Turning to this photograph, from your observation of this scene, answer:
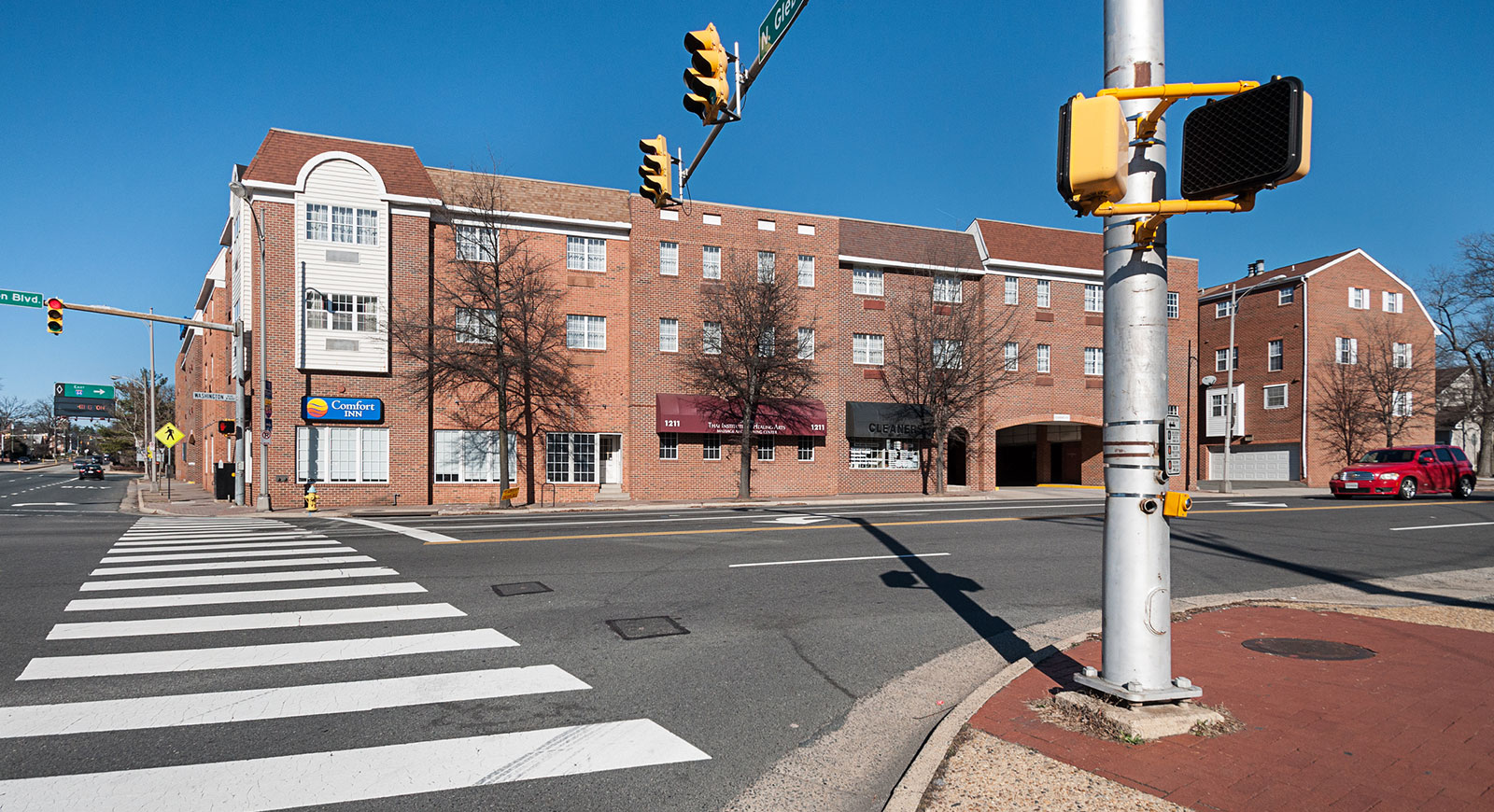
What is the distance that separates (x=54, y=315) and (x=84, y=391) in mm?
111130

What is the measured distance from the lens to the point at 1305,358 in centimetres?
4069

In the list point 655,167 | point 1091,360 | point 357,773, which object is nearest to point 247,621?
point 357,773

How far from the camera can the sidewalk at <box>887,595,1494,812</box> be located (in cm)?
377

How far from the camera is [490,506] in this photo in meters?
25.8

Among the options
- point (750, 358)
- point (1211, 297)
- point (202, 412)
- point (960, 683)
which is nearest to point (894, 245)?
point (750, 358)

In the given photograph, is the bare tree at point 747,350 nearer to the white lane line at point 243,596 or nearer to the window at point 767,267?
the window at point 767,267

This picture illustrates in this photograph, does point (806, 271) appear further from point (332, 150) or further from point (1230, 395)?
point (1230, 395)

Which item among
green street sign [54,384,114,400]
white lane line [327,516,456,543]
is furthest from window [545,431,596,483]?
green street sign [54,384,114,400]

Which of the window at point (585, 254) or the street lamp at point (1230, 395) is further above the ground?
the window at point (585, 254)

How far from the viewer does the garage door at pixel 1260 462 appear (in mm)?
41875

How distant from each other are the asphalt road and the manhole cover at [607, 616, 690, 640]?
7cm

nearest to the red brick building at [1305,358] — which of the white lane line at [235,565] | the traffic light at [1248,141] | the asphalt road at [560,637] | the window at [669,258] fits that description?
the window at [669,258]

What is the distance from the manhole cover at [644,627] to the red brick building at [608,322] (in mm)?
20213

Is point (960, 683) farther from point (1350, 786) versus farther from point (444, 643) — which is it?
point (444, 643)
